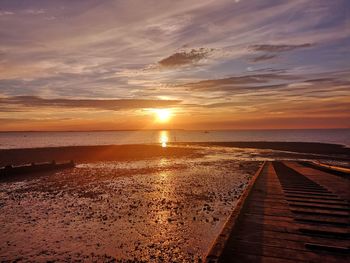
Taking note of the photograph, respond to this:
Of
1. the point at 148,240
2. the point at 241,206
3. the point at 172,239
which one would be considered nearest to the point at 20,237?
the point at 148,240

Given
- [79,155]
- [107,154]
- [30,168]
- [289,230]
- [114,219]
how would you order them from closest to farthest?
[289,230] < [114,219] < [30,168] < [79,155] < [107,154]

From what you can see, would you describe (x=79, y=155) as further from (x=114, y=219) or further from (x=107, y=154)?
(x=114, y=219)

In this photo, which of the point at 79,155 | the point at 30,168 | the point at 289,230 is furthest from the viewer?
the point at 79,155

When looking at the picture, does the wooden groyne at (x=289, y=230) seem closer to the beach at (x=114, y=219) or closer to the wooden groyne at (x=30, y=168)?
the beach at (x=114, y=219)

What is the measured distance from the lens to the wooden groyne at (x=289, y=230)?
581 centimetres

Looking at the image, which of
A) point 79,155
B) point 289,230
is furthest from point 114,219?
point 79,155

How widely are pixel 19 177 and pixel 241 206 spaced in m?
32.9

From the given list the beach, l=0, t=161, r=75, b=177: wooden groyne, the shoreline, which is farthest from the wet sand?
the beach

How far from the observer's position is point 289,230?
23.5ft

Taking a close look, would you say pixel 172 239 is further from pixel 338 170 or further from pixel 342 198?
pixel 338 170

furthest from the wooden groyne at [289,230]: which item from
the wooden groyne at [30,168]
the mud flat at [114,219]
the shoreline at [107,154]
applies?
the shoreline at [107,154]

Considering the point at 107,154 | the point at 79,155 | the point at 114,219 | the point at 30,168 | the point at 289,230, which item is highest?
the point at 289,230

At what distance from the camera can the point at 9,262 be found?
11.0m

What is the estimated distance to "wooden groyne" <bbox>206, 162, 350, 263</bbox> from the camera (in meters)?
5.81
